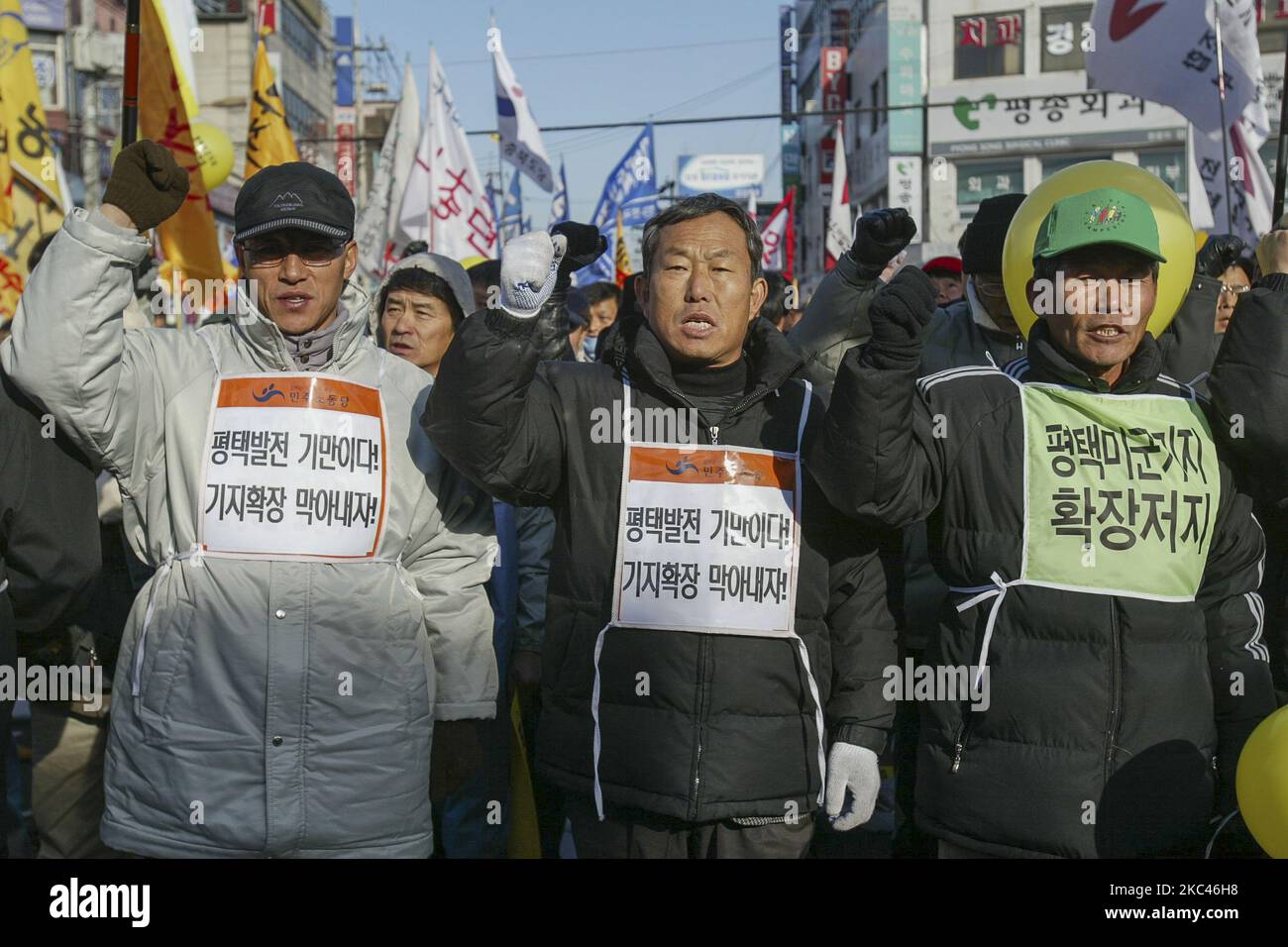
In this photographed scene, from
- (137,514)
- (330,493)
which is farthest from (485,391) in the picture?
(137,514)

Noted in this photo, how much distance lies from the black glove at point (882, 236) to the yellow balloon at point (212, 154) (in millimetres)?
5121

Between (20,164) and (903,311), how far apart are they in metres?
6.13

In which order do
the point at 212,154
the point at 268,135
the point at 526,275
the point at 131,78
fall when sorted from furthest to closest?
the point at 268,135
the point at 212,154
the point at 131,78
the point at 526,275

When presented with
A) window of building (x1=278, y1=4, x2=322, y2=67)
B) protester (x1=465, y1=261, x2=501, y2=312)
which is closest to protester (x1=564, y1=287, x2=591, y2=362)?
protester (x1=465, y1=261, x2=501, y2=312)

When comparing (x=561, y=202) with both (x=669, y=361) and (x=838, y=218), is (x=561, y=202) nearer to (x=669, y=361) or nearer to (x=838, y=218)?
(x=838, y=218)

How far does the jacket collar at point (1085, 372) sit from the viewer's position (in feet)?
10.1

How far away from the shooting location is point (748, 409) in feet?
10.4

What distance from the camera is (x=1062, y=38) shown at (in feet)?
124

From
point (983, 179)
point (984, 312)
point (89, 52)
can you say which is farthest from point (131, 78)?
point (983, 179)

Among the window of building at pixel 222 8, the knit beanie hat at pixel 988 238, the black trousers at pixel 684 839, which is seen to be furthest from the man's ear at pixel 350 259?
the window of building at pixel 222 8

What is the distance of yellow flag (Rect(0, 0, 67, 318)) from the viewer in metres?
7.09

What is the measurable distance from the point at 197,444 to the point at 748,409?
1.30m

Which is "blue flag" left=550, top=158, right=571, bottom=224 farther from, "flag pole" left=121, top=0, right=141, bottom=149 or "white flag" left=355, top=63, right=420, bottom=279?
"flag pole" left=121, top=0, right=141, bottom=149
